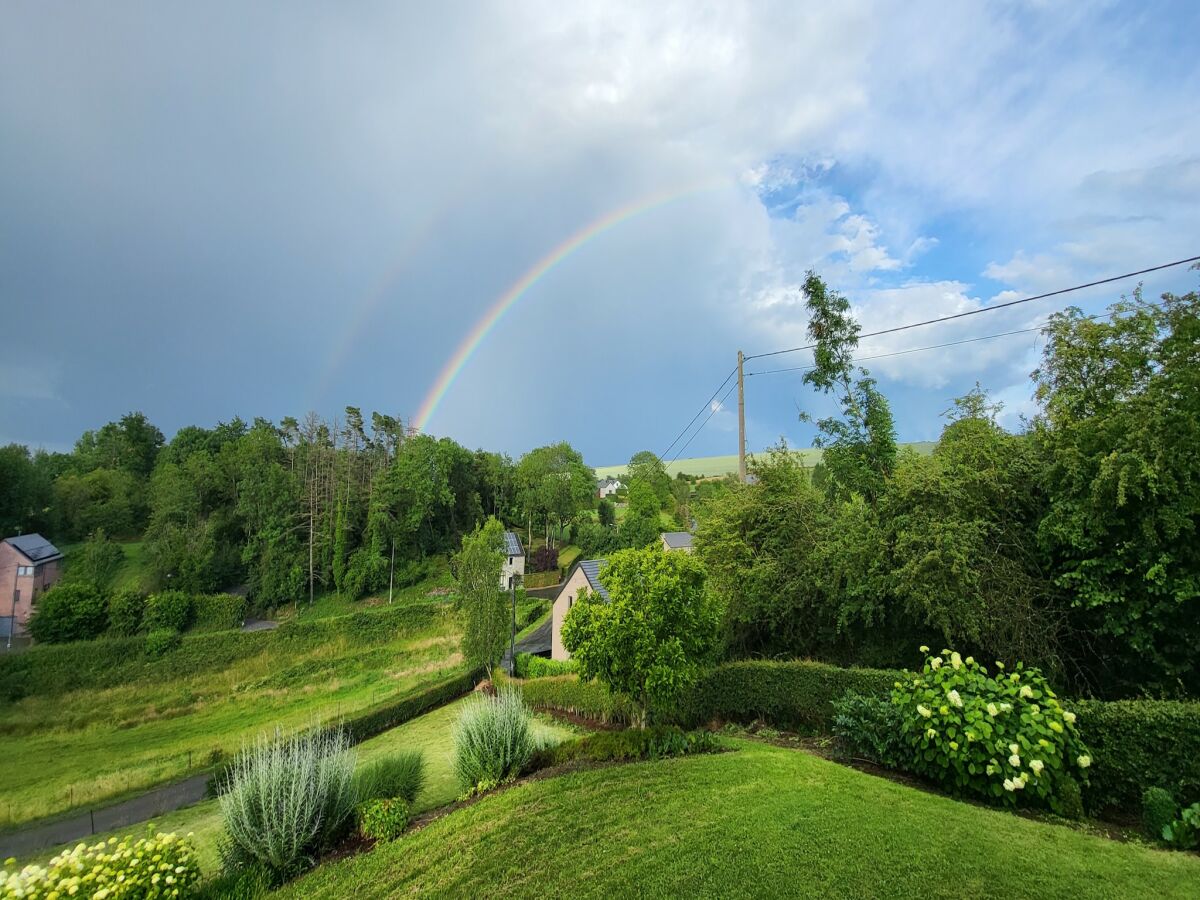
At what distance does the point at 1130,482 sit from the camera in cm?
795

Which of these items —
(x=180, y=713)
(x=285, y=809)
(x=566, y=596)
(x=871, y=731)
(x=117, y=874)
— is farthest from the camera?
(x=180, y=713)

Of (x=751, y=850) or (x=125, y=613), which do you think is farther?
(x=125, y=613)

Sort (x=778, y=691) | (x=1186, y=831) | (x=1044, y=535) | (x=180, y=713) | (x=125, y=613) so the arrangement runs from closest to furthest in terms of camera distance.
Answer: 1. (x=1186, y=831)
2. (x=1044, y=535)
3. (x=778, y=691)
4. (x=180, y=713)
5. (x=125, y=613)

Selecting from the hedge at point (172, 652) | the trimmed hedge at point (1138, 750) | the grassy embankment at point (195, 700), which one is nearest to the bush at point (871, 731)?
the trimmed hedge at point (1138, 750)

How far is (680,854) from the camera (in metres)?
5.00

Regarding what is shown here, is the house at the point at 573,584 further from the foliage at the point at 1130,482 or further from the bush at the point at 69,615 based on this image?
the bush at the point at 69,615

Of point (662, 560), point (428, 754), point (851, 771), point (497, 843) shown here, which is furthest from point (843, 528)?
point (428, 754)

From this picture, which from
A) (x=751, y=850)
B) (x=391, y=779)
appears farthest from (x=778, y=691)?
(x=391, y=779)

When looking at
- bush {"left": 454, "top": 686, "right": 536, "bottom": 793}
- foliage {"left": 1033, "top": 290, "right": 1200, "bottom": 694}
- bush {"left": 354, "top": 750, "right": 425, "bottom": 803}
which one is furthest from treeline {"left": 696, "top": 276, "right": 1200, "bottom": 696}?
bush {"left": 354, "top": 750, "right": 425, "bottom": 803}

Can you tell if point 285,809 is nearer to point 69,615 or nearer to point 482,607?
point 482,607

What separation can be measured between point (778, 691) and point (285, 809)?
29.4ft

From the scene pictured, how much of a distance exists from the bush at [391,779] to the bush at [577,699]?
631 cm

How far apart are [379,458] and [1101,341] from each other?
6199 centimetres

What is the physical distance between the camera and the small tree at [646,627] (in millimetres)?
9312
